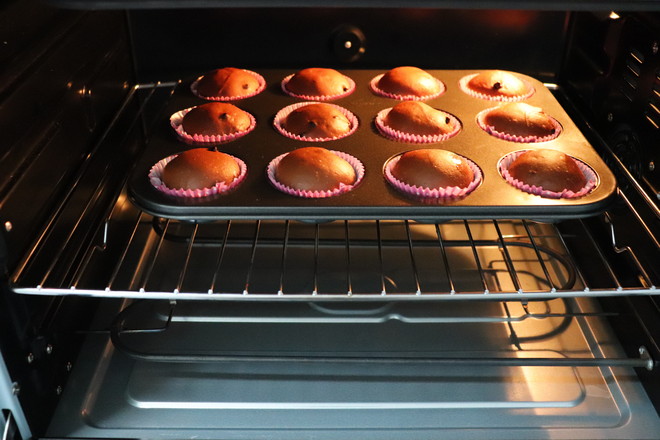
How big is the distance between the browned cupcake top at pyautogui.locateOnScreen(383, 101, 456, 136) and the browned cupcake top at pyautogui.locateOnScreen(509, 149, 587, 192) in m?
0.18

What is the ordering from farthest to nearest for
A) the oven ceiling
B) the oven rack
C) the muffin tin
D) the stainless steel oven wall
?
the oven rack → the muffin tin → the stainless steel oven wall → the oven ceiling

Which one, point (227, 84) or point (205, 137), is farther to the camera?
point (227, 84)

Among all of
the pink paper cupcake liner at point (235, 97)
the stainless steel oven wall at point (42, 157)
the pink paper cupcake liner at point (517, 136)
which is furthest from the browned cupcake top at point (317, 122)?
the stainless steel oven wall at point (42, 157)

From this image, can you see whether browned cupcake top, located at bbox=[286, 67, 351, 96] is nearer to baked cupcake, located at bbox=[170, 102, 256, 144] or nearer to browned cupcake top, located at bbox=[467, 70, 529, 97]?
baked cupcake, located at bbox=[170, 102, 256, 144]

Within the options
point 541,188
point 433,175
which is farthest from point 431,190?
point 541,188

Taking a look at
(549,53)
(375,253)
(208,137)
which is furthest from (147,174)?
(549,53)

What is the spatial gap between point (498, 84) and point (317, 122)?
425 millimetres

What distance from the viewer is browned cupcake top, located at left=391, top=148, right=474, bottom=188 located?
1138 millimetres

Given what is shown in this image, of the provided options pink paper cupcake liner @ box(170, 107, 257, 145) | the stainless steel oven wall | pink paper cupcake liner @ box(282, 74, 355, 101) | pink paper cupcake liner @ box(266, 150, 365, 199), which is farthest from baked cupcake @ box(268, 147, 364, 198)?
the stainless steel oven wall

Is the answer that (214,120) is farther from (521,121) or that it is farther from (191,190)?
(521,121)

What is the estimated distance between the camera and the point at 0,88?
0.91m

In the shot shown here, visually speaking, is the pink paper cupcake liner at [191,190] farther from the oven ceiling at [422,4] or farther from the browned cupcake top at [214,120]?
the oven ceiling at [422,4]

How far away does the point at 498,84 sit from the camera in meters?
1.44

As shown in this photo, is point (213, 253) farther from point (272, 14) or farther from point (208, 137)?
point (272, 14)
